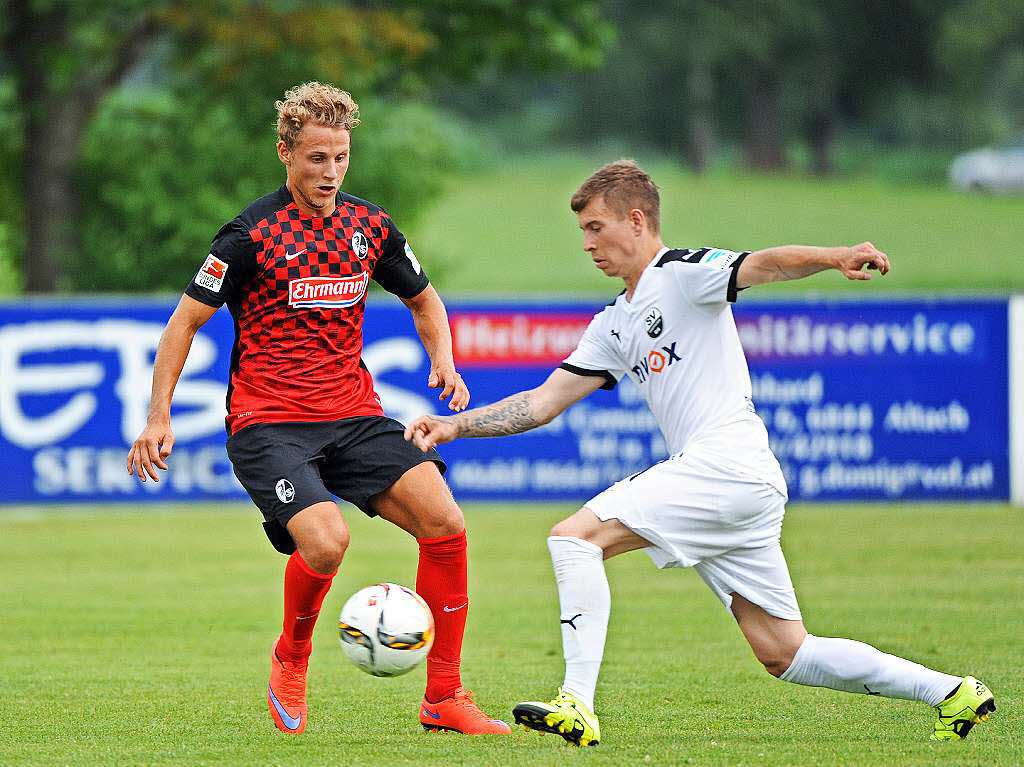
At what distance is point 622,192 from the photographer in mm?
5934

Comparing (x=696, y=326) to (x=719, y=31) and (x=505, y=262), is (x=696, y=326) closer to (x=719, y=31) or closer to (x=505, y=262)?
(x=505, y=262)

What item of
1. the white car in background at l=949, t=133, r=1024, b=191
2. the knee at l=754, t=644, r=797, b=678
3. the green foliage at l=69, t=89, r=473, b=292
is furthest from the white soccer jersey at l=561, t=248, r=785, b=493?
the white car in background at l=949, t=133, r=1024, b=191

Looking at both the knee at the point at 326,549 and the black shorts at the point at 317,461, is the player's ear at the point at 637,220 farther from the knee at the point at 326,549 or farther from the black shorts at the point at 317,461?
the knee at the point at 326,549

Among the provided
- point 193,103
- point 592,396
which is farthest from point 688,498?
point 193,103

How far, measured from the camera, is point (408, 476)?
6309 millimetres

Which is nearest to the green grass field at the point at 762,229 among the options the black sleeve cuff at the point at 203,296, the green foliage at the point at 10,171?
the green foliage at the point at 10,171

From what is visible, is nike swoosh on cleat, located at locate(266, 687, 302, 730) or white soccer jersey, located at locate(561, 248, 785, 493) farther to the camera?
nike swoosh on cleat, located at locate(266, 687, 302, 730)

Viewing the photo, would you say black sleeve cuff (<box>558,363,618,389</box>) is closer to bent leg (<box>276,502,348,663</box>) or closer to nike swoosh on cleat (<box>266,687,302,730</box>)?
bent leg (<box>276,502,348,663</box>)

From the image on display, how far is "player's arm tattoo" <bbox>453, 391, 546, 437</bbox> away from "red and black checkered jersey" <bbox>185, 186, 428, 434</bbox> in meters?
0.49

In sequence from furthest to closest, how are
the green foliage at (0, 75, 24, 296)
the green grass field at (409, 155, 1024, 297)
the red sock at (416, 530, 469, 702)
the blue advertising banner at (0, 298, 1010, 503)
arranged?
the green grass field at (409, 155, 1024, 297) → the green foliage at (0, 75, 24, 296) → the blue advertising banner at (0, 298, 1010, 503) → the red sock at (416, 530, 469, 702)

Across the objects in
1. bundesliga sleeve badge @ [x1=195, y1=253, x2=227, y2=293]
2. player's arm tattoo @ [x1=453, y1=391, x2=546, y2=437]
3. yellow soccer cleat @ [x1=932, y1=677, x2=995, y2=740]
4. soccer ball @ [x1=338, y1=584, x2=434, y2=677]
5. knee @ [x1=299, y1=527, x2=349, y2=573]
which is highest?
bundesliga sleeve badge @ [x1=195, y1=253, x2=227, y2=293]

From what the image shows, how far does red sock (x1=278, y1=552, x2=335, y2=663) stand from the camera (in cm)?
634

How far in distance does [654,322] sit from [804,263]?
68 cm

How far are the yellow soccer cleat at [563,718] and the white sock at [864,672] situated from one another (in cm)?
79
